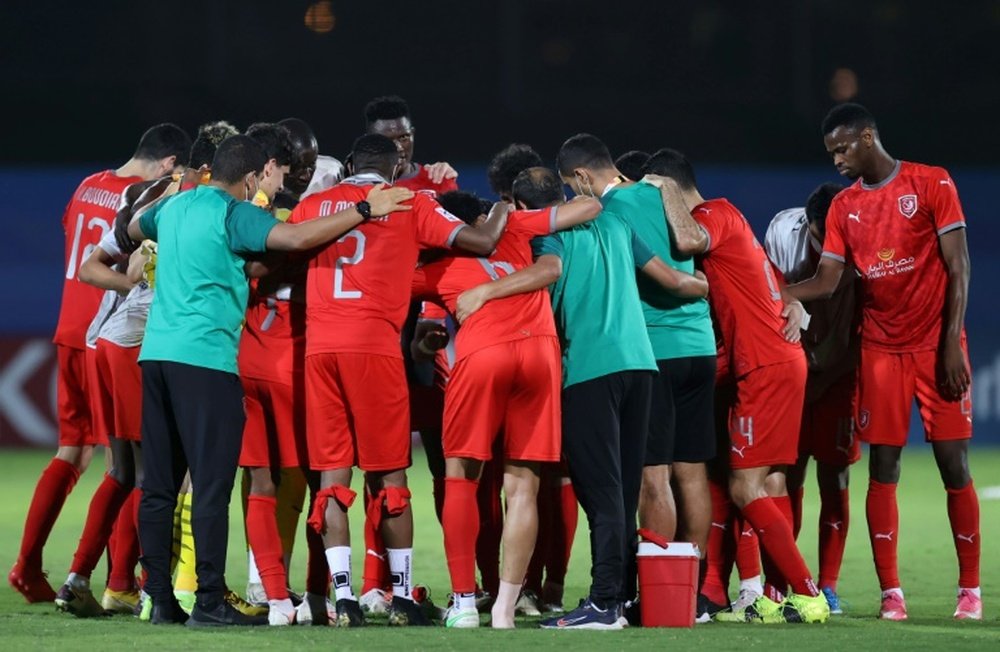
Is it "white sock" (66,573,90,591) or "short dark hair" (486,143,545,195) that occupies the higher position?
"short dark hair" (486,143,545,195)

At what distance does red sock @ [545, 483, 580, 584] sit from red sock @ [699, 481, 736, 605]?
2.23ft

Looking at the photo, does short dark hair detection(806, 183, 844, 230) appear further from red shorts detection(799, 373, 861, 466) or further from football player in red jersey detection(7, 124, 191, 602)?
football player in red jersey detection(7, 124, 191, 602)

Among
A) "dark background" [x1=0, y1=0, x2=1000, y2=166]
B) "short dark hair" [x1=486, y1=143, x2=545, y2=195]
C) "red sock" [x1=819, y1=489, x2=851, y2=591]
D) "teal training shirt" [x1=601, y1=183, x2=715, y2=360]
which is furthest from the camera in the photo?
"dark background" [x1=0, y1=0, x2=1000, y2=166]

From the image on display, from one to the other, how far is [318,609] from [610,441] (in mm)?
1550

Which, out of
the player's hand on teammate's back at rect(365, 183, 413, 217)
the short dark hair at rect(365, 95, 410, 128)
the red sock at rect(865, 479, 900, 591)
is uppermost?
the short dark hair at rect(365, 95, 410, 128)

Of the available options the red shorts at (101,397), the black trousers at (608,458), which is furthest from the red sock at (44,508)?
the black trousers at (608,458)

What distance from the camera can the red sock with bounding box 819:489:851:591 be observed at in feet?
28.0

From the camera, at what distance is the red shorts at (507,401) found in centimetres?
725

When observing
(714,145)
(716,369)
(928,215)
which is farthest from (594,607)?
(714,145)

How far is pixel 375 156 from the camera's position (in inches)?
300

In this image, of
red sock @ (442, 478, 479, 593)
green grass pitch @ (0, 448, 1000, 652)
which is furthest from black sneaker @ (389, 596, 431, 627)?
red sock @ (442, 478, 479, 593)

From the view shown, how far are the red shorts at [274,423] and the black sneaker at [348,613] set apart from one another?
0.79 m

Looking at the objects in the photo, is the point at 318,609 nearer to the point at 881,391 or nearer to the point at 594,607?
the point at 594,607

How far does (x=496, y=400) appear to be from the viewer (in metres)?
7.29
